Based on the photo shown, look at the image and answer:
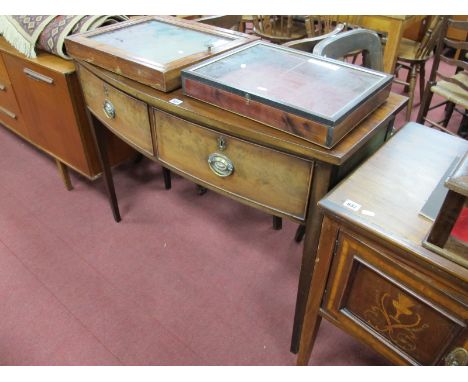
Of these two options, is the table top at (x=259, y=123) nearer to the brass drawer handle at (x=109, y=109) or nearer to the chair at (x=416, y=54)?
the brass drawer handle at (x=109, y=109)

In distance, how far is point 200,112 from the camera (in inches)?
31.2

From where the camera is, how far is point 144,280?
1.37 m

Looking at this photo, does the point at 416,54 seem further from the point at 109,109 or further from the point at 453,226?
the point at 453,226

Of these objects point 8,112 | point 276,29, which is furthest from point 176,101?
point 276,29

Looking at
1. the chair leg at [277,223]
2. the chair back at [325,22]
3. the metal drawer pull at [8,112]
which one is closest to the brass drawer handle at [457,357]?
the chair leg at [277,223]

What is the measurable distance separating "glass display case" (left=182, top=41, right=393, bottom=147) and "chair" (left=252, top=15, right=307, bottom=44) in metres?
1.40

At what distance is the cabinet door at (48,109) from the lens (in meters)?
1.36

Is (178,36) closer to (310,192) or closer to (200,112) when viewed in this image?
(200,112)

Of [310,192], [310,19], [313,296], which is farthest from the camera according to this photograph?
[310,19]

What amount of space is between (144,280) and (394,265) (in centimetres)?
96

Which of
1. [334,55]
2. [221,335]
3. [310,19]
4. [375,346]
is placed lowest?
[221,335]

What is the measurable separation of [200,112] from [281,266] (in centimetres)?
81

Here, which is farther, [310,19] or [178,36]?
[310,19]

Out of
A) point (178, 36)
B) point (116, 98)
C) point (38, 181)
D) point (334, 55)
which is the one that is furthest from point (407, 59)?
point (38, 181)
